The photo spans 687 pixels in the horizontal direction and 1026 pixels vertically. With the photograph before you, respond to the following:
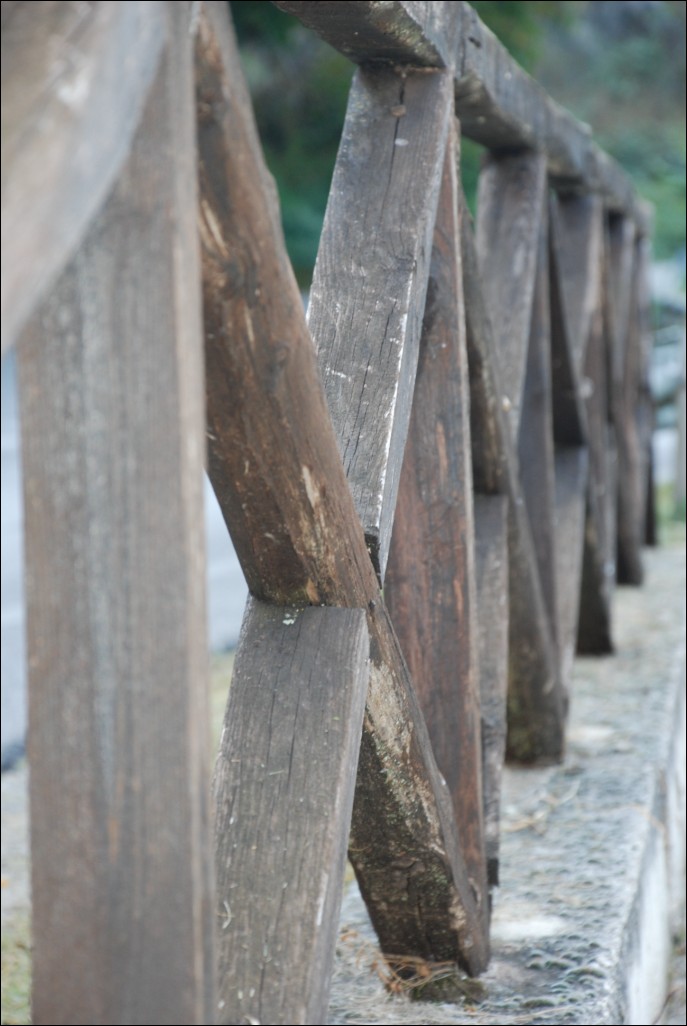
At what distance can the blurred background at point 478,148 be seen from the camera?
4441mm

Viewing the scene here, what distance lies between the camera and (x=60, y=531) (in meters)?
0.94

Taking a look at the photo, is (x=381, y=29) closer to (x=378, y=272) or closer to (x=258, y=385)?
(x=378, y=272)

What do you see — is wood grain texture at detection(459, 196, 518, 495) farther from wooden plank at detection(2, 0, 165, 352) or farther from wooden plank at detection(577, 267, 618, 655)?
wooden plank at detection(577, 267, 618, 655)

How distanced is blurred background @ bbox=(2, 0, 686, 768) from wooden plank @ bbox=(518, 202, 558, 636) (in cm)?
38

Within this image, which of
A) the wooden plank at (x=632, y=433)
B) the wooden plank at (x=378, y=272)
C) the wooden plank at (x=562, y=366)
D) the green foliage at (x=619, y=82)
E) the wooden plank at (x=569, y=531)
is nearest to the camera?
the wooden plank at (x=378, y=272)

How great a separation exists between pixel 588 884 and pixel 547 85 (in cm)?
1519

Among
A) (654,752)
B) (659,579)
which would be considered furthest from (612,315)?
(654,752)

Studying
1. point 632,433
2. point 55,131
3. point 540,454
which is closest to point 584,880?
point 540,454

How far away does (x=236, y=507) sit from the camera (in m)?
1.25

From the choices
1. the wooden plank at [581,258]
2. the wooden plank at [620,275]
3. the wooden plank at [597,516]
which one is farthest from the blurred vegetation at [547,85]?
the wooden plank at [597,516]

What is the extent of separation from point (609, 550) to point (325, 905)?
3066 mm

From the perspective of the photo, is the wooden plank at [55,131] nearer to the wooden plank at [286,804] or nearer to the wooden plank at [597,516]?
the wooden plank at [286,804]

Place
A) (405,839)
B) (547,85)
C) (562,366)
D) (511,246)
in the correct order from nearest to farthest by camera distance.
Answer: (405,839)
(511,246)
(562,366)
(547,85)

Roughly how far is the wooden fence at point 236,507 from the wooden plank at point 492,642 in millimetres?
16
